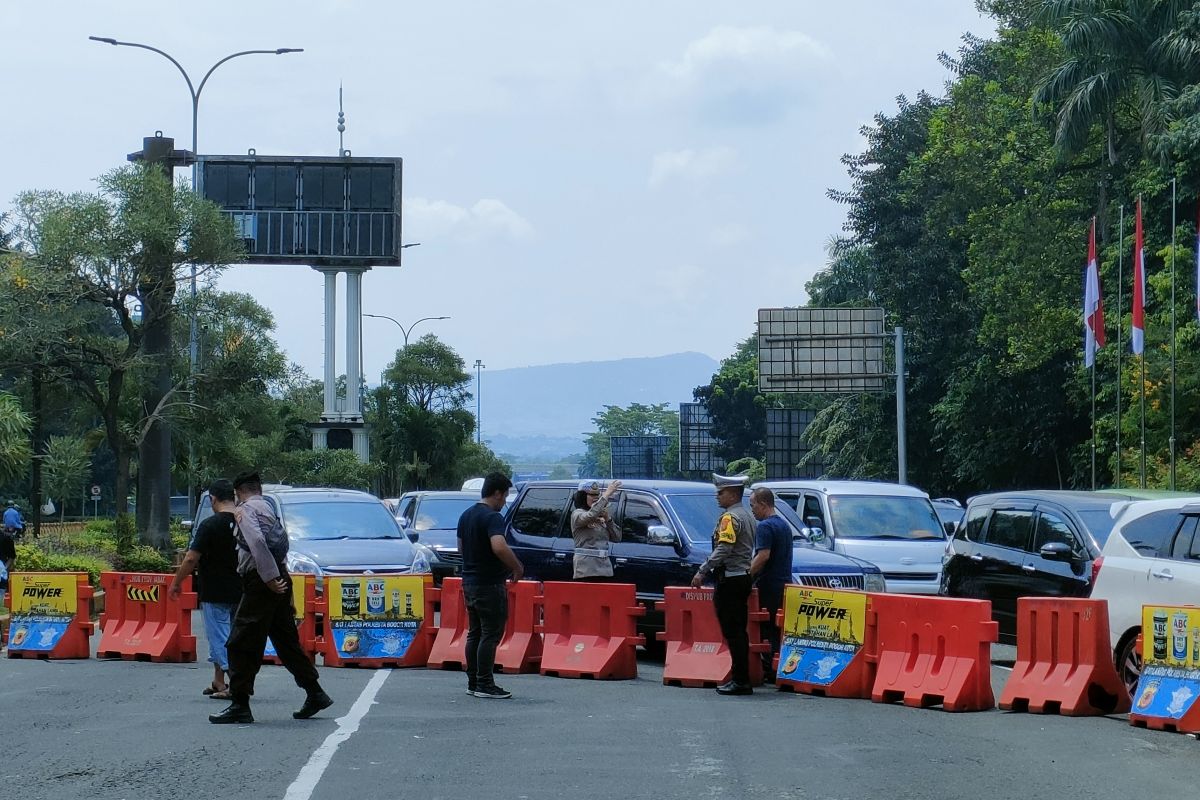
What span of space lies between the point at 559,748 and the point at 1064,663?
160 inches

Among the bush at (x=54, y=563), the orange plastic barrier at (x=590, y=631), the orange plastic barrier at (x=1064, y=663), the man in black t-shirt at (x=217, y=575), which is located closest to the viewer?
the orange plastic barrier at (x=1064, y=663)

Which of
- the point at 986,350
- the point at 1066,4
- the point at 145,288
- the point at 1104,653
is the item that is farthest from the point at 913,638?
the point at 986,350

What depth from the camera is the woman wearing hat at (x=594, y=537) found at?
648 inches

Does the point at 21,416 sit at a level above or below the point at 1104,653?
above

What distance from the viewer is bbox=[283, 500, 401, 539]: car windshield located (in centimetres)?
2038

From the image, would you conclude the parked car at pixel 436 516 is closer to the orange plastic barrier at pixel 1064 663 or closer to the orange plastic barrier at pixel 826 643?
the orange plastic barrier at pixel 826 643

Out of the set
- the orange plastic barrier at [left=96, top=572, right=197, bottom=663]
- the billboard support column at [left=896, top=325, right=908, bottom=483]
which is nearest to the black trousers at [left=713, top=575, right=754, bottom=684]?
the orange plastic barrier at [left=96, top=572, right=197, bottom=663]

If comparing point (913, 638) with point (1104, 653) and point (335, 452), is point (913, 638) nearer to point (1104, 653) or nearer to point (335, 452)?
point (1104, 653)

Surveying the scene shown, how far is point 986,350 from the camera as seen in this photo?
51156 millimetres

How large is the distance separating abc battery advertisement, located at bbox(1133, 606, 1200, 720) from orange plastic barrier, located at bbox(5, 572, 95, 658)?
10.3 meters

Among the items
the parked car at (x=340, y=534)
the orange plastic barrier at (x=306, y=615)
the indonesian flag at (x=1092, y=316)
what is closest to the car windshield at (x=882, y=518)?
the parked car at (x=340, y=534)

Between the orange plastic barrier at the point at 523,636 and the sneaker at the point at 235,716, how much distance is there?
167 inches

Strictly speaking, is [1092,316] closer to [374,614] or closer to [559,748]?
[374,614]

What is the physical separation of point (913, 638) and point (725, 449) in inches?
4130
